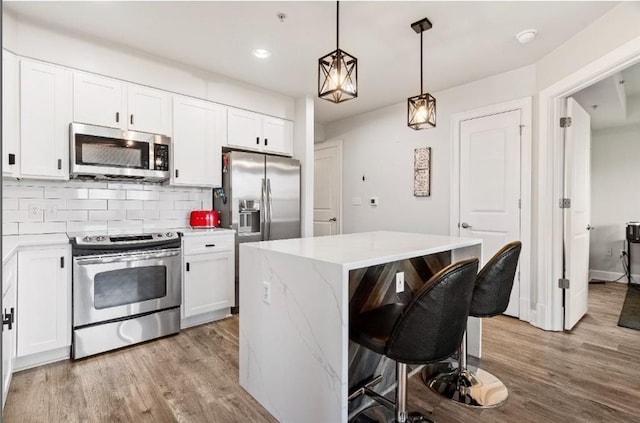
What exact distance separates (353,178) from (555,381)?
11.5 ft

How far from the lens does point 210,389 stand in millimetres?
2244

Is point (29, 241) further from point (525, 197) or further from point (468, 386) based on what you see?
point (525, 197)

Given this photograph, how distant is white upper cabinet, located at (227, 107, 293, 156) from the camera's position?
386 cm

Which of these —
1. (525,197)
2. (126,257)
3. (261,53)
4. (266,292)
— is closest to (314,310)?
(266,292)

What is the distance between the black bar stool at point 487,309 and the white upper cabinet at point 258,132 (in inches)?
112

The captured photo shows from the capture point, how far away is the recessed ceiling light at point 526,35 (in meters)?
2.79

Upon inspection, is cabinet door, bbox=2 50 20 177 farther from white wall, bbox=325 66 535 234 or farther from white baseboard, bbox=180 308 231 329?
white wall, bbox=325 66 535 234

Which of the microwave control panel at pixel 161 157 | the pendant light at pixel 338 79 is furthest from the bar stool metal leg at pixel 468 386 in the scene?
the microwave control panel at pixel 161 157

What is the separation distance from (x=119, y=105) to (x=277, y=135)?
1716 mm

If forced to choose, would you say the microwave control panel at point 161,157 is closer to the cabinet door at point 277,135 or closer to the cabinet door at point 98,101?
the cabinet door at point 98,101

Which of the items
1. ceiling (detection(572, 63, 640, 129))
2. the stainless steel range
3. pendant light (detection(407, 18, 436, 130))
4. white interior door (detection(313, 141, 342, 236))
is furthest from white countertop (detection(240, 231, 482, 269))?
white interior door (detection(313, 141, 342, 236))

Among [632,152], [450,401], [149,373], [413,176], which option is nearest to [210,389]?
[149,373]

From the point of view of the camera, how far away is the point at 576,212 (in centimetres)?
332

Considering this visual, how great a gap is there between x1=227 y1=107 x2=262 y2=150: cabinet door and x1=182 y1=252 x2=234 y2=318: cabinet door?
1.25m
